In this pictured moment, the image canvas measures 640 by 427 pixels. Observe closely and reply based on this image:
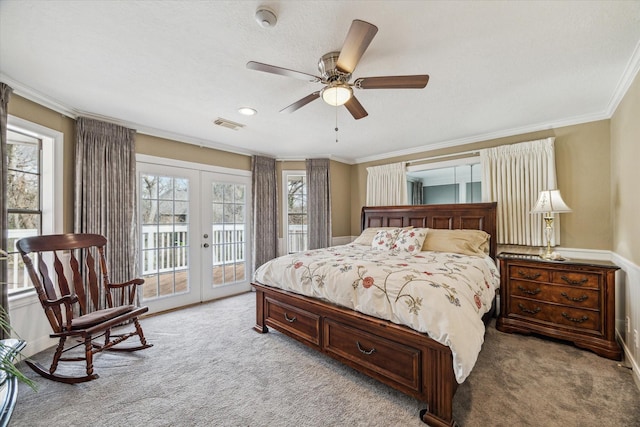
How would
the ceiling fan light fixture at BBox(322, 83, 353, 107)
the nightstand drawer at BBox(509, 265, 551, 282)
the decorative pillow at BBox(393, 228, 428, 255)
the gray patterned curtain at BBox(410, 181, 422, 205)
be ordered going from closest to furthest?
1. the ceiling fan light fixture at BBox(322, 83, 353, 107)
2. the nightstand drawer at BBox(509, 265, 551, 282)
3. the decorative pillow at BBox(393, 228, 428, 255)
4. the gray patterned curtain at BBox(410, 181, 422, 205)

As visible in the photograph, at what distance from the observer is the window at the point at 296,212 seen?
514cm

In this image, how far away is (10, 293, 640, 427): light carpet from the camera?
1737mm

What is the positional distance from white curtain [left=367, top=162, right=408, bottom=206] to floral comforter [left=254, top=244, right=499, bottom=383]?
1.98 metres

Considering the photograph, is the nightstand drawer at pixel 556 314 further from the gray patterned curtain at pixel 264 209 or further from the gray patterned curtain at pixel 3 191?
the gray patterned curtain at pixel 3 191

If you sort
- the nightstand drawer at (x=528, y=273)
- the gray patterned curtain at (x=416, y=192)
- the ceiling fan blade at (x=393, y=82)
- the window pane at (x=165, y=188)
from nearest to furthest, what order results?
the ceiling fan blade at (x=393, y=82)
the nightstand drawer at (x=528, y=273)
the window pane at (x=165, y=188)
the gray patterned curtain at (x=416, y=192)

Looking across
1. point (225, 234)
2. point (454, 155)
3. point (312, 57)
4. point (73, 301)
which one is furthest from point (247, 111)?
point (454, 155)

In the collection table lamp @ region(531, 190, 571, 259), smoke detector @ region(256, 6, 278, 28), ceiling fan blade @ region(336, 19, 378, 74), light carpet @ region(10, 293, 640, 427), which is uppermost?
smoke detector @ region(256, 6, 278, 28)

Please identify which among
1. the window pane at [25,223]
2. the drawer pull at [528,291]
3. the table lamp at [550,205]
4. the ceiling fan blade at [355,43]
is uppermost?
the ceiling fan blade at [355,43]

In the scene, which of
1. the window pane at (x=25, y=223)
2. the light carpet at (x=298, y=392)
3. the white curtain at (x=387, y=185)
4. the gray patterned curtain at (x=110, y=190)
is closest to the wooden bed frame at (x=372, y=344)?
the light carpet at (x=298, y=392)

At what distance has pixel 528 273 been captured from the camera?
2.90m

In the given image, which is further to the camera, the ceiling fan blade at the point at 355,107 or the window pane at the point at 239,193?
the window pane at the point at 239,193

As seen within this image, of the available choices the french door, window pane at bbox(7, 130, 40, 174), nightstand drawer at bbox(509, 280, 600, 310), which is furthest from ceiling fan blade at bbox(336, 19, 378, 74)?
window pane at bbox(7, 130, 40, 174)

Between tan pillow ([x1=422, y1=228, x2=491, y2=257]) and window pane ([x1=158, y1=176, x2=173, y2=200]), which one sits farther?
window pane ([x1=158, y1=176, x2=173, y2=200])

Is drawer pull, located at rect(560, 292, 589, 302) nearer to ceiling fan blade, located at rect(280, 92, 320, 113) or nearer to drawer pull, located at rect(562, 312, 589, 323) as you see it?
drawer pull, located at rect(562, 312, 589, 323)
